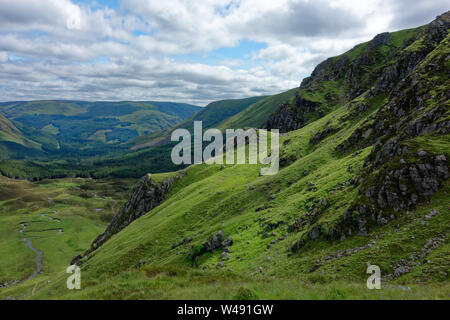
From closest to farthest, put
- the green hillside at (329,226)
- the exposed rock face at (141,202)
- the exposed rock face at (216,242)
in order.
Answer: the green hillside at (329,226) < the exposed rock face at (216,242) < the exposed rock face at (141,202)

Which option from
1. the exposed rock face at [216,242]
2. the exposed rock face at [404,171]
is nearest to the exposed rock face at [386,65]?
the exposed rock face at [404,171]

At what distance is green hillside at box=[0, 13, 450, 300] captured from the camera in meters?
21.8

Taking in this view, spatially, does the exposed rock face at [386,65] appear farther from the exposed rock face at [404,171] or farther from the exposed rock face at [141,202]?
the exposed rock face at [141,202]

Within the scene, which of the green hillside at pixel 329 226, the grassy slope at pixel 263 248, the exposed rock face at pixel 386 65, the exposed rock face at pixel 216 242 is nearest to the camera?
the grassy slope at pixel 263 248

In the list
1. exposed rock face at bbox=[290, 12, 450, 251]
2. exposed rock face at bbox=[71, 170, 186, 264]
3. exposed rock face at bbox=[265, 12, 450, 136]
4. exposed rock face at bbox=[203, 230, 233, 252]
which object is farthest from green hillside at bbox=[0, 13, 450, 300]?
exposed rock face at bbox=[71, 170, 186, 264]

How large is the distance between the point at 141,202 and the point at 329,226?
373ft

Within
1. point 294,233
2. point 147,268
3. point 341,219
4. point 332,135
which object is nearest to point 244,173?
point 332,135

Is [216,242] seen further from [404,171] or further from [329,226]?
[404,171]

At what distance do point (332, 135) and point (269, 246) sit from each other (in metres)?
72.3

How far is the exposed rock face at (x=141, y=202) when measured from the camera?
13138 cm

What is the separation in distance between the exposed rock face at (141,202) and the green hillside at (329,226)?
2533 cm

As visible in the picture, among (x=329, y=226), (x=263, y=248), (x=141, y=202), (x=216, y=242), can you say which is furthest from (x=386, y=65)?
(x=141, y=202)

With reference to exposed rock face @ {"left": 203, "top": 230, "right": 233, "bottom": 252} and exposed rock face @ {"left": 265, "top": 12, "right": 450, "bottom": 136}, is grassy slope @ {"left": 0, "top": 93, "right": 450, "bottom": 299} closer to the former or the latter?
exposed rock face @ {"left": 203, "top": 230, "right": 233, "bottom": 252}

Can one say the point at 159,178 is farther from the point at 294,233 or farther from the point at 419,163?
the point at 419,163
